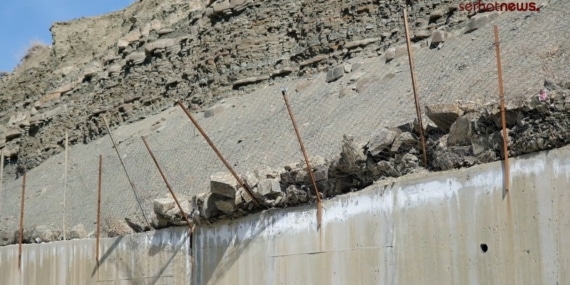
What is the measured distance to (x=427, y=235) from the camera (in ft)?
26.7

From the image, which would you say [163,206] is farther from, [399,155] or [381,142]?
[399,155]

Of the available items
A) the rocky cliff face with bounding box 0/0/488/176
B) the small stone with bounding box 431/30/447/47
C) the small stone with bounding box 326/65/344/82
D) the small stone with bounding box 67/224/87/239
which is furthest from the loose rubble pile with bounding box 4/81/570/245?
the small stone with bounding box 326/65/344/82

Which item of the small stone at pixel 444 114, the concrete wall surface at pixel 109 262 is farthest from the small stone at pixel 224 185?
A: the small stone at pixel 444 114

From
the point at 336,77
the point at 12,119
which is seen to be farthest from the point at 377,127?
the point at 12,119

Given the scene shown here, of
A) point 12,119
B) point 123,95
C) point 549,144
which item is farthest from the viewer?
point 12,119

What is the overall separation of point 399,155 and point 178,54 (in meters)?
18.6

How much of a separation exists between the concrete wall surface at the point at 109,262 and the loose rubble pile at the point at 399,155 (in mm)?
314

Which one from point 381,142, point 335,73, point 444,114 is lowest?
point 381,142

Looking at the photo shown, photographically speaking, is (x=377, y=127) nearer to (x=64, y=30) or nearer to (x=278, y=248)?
(x=278, y=248)

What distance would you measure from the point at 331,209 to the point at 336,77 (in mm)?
11242

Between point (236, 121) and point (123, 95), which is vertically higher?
point (123, 95)

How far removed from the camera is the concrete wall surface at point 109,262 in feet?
38.2

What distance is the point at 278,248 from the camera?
396 inches

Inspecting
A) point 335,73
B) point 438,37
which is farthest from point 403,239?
point 335,73
